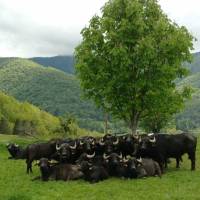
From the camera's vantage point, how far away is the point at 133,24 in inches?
1580

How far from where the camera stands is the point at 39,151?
2938 cm

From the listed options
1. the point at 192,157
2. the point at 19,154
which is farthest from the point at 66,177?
the point at 19,154

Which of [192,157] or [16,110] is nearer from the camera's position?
→ [192,157]

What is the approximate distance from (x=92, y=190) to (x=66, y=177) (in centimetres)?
319

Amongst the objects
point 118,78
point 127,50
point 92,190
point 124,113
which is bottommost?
point 92,190

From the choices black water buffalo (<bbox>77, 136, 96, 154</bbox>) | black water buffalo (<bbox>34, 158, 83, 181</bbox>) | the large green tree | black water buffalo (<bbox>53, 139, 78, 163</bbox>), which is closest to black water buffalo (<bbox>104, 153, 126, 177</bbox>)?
black water buffalo (<bbox>34, 158, 83, 181</bbox>)

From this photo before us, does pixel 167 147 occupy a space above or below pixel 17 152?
above

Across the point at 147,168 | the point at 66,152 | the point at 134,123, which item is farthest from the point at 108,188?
the point at 134,123

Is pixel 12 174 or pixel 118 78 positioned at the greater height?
pixel 118 78

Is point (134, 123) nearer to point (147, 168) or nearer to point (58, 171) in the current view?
point (147, 168)

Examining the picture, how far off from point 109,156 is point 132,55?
612 inches

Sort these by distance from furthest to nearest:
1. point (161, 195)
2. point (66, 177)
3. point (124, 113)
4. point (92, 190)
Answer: point (124, 113)
point (66, 177)
point (92, 190)
point (161, 195)

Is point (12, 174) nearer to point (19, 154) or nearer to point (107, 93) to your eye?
point (19, 154)

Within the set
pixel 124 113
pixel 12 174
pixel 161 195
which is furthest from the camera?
pixel 124 113
